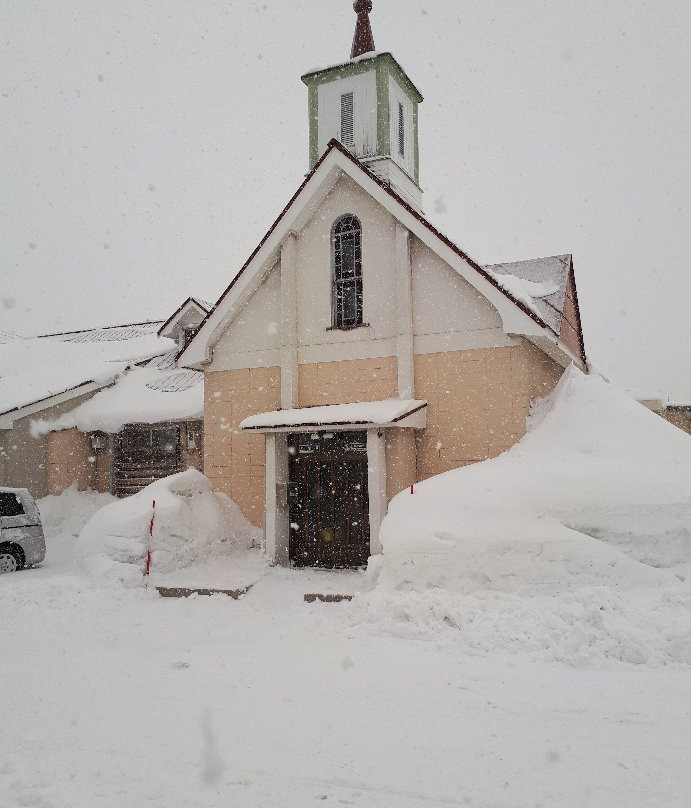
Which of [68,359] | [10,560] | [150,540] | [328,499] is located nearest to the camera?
[150,540]

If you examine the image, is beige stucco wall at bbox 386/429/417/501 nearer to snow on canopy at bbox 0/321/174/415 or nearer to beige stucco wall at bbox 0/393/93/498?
snow on canopy at bbox 0/321/174/415

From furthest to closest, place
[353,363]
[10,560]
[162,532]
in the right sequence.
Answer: [353,363], [10,560], [162,532]

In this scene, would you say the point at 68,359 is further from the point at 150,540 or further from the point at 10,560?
the point at 150,540

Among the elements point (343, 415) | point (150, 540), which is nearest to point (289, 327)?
point (343, 415)

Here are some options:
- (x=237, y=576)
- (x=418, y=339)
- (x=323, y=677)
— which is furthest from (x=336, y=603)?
(x=418, y=339)

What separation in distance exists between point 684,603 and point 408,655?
9.74ft

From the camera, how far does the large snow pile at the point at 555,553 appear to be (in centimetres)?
598

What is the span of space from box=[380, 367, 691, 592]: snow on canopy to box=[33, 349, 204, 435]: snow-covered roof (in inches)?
334

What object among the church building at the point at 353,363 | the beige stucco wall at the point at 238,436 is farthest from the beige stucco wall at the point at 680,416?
the beige stucco wall at the point at 238,436

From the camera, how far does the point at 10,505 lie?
11.2 meters

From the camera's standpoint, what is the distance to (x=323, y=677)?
17.8ft

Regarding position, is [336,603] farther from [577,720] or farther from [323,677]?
[577,720]

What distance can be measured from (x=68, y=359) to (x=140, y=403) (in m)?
7.42

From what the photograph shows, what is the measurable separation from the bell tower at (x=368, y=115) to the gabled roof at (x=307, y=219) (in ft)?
11.5
